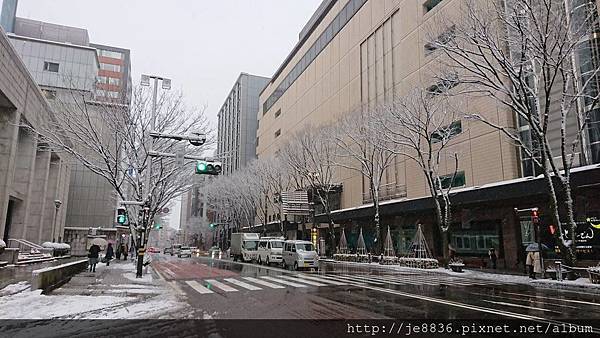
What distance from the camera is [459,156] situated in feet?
97.6

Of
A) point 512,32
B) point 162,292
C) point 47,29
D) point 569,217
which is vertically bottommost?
point 162,292

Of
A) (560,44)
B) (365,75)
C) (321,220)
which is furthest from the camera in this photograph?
(321,220)

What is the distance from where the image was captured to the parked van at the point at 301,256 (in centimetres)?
2477

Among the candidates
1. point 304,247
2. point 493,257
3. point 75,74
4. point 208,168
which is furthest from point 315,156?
point 75,74

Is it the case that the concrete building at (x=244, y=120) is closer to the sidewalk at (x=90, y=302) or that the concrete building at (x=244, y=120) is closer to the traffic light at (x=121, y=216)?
the traffic light at (x=121, y=216)

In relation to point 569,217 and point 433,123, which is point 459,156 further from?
point 569,217

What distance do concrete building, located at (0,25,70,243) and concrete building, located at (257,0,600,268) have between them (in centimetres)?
2730

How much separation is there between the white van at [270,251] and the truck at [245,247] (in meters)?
2.01

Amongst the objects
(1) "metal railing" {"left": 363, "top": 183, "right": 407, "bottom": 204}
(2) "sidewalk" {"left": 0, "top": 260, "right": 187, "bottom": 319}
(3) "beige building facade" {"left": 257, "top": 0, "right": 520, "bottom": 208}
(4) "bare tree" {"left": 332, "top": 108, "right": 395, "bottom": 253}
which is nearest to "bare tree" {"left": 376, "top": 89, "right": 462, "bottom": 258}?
(4) "bare tree" {"left": 332, "top": 108, "right": 395, "bottom": 253}

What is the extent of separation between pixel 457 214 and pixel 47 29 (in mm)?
80670

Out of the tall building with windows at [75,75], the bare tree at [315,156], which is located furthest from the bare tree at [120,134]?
the tall building with windows at [75,75]

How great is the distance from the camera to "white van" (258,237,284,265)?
2970 centimetres

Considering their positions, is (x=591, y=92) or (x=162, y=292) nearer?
(x=162, y=292)

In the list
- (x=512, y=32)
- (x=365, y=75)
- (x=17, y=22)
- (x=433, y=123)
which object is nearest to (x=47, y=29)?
(x=17, y=22)
